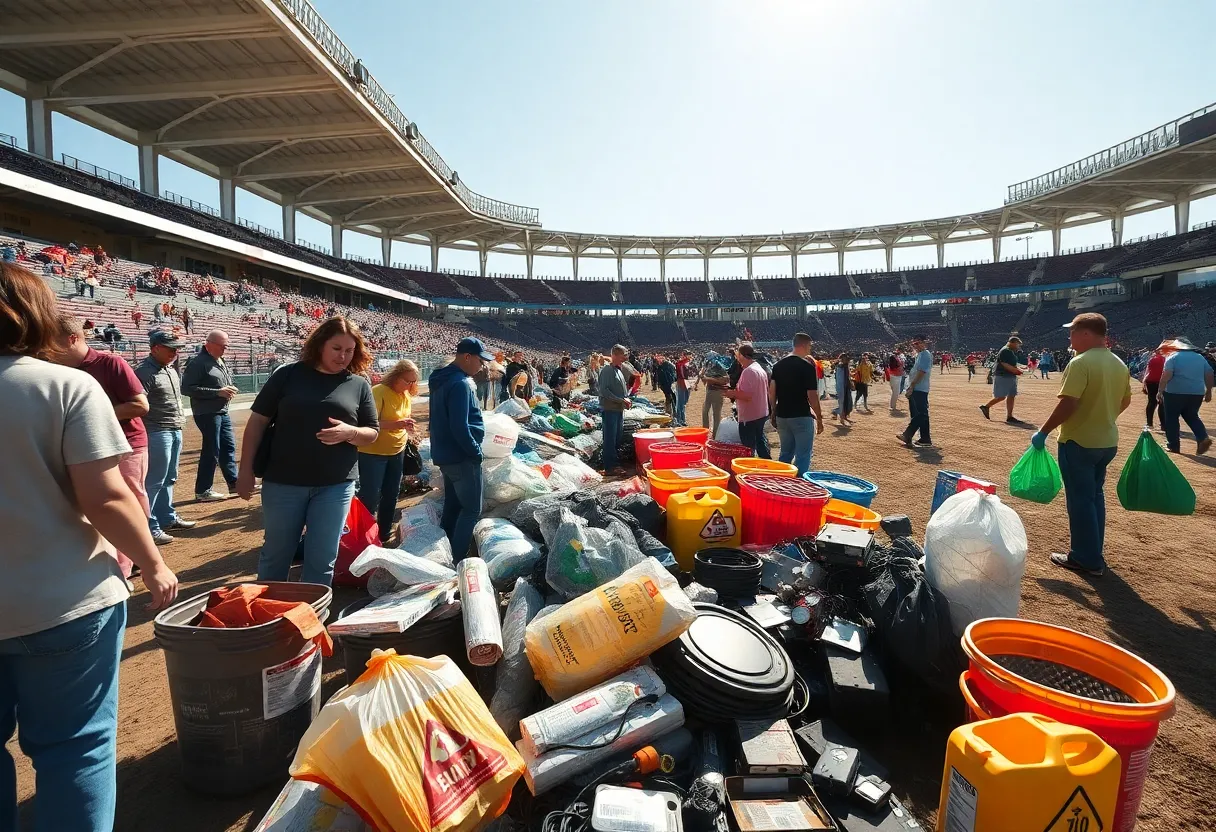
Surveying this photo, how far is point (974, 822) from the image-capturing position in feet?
4.64

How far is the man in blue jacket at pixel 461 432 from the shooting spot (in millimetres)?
3621

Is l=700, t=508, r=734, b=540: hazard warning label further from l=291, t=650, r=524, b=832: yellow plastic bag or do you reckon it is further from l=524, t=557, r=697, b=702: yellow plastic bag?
l=291, t=650, r=524, b=832: yellow plastic bag

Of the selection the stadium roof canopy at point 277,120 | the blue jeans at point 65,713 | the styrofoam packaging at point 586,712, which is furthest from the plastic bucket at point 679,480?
the stadium roof canopy at point 277,120

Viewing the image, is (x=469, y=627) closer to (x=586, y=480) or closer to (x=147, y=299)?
(x=586, y=480)

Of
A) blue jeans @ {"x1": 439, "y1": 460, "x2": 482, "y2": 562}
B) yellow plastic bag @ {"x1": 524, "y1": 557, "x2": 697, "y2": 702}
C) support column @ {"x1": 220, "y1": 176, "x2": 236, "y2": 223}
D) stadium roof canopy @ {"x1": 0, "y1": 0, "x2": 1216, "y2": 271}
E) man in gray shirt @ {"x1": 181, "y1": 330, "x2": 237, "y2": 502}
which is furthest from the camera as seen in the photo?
support column @ {"x1": 220, "y1": 176, "x2": 236, "y2": 223}

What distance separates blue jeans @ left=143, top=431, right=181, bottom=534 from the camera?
4461 millimetres

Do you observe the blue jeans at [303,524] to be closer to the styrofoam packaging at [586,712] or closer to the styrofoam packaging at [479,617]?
the styrofoam packaging at [479,617]

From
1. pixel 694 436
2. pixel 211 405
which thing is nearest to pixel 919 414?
pixel 694 436

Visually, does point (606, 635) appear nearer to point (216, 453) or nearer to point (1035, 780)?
point (1035, 780)

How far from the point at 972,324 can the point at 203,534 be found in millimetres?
55076

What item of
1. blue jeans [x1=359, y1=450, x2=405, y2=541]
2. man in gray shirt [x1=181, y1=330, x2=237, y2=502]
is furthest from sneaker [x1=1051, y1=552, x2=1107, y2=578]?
man in gray shirt [x1=181, y1=330, x2=237, y2=502]

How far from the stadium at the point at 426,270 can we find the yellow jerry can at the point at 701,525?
1521 millimetres

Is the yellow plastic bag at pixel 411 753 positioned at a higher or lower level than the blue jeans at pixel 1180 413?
lower

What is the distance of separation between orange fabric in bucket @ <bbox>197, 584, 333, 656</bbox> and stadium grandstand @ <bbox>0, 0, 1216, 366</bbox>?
17.7 meters
